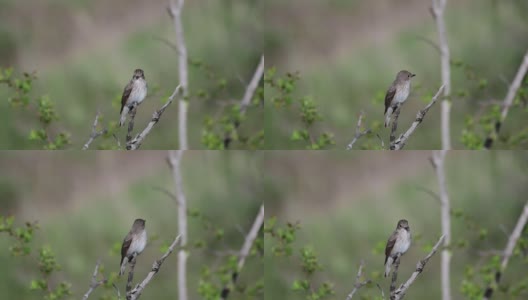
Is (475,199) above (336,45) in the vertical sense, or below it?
below

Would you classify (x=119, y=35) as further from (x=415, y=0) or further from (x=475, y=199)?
(x=475, y=199)

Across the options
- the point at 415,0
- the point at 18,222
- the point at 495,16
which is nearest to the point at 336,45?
the point at 415,0

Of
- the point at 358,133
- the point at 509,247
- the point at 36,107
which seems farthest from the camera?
the point at 509,247

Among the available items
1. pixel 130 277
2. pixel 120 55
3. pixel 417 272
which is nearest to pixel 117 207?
pixel 130 277

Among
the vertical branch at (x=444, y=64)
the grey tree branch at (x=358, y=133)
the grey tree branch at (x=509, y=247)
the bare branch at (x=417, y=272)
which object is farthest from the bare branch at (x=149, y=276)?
the grey tree branch at (x=509, y=247)

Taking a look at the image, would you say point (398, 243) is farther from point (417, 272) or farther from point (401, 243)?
point (417, 272)

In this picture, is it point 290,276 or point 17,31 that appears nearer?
point 17,31
